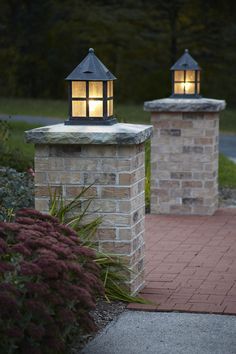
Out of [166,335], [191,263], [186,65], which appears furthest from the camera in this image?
[186,65]

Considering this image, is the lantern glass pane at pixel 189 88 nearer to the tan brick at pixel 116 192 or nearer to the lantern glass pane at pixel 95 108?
the lantern glass pane at pixel 95 108

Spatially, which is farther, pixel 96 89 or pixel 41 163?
pixel 96 89

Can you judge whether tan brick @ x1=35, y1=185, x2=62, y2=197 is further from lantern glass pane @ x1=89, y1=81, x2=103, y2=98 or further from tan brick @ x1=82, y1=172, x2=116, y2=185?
lantern glass pane @ x1=89, y1=81, x2=103, y2=98

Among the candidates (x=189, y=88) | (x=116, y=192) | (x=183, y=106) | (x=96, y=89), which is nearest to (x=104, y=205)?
(x=116, y=192)

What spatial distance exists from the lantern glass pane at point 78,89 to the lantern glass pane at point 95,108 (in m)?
0.11

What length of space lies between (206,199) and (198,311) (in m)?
4.75

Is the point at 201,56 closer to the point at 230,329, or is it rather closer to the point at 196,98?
the point at 196,98

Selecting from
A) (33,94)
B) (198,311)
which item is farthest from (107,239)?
(33,94)

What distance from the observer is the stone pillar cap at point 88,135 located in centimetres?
665

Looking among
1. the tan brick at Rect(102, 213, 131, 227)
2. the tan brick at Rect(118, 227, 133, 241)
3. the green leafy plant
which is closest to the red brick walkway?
the green leafy plant

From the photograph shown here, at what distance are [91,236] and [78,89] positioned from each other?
1.20m

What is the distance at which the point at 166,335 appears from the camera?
5941mm

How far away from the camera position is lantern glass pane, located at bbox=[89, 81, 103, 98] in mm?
7062

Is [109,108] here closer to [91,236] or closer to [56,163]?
[56,163]
